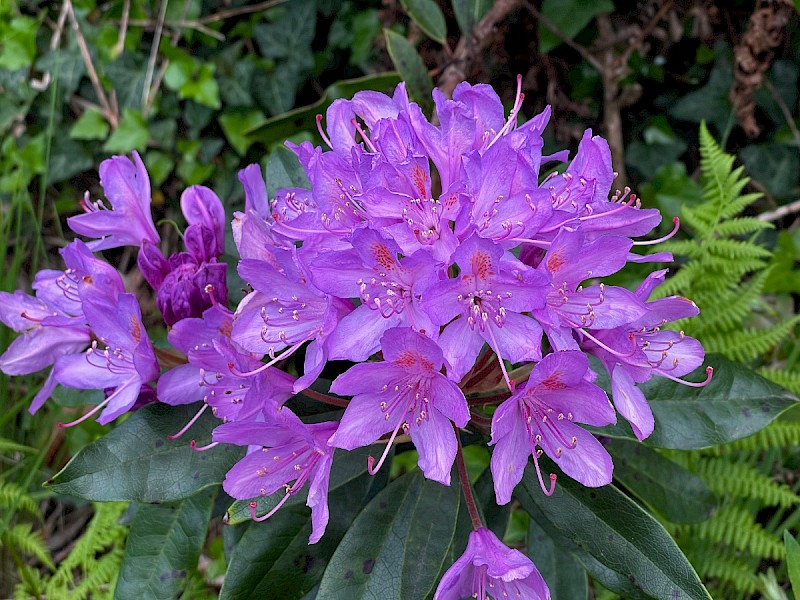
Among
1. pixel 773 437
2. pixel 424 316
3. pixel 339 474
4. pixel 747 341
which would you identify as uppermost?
pixel 424 316

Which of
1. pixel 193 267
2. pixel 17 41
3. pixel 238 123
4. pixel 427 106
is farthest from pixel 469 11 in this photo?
pixel 17 41

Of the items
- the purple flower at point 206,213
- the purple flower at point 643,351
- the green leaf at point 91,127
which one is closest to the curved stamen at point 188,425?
the purple flower at point 206,213

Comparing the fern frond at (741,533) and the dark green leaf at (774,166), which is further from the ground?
the dark green leaf at (774,166)

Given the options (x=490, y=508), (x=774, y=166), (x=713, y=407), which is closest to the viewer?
(x=713, y=407)

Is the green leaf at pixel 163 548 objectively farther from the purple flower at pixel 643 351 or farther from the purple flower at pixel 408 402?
the purple flower at pixel 643 351

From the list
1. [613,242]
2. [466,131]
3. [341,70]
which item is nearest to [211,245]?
[466,131]

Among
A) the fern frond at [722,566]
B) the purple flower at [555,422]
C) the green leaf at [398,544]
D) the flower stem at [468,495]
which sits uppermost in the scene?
the purple flower at [555,422]

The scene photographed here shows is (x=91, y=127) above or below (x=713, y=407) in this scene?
below

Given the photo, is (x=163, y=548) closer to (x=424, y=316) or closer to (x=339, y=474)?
(x=339, y=474)
